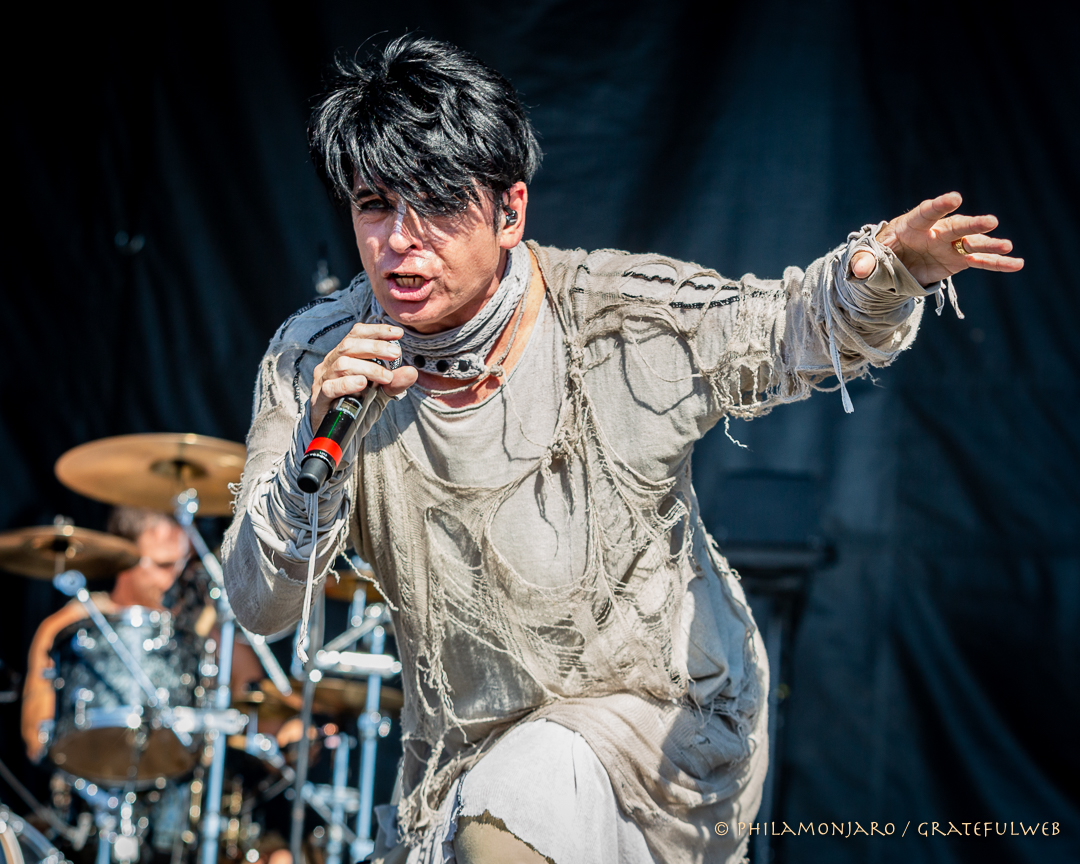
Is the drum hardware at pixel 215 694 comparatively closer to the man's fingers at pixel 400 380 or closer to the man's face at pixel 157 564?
the man's face at pixel 157 564

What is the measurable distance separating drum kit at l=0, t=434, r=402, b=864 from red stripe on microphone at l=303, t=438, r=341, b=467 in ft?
8.08

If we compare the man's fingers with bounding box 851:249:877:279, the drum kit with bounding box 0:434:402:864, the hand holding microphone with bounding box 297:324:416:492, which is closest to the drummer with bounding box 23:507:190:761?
the drum kit with bounding box 0:434:402:864

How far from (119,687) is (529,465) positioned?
291 centimetres

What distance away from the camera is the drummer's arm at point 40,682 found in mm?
4329

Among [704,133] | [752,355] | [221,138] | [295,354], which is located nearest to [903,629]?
[704,133]

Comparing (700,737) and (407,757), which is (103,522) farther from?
(700,737)

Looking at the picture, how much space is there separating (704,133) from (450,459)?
7.22ft

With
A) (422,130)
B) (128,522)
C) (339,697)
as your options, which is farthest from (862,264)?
(128,522)

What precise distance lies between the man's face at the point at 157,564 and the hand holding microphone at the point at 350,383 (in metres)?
3.48

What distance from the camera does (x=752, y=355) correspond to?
189cm

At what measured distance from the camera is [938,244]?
1.61 m

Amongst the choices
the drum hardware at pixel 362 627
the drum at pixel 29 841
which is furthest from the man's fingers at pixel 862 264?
the drum at pixel 29 841

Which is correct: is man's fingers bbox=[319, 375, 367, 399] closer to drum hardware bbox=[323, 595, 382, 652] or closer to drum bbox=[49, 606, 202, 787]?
drum hardware bbox=[323, 595, 382, 652]

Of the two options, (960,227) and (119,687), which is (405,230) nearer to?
(960,227)
